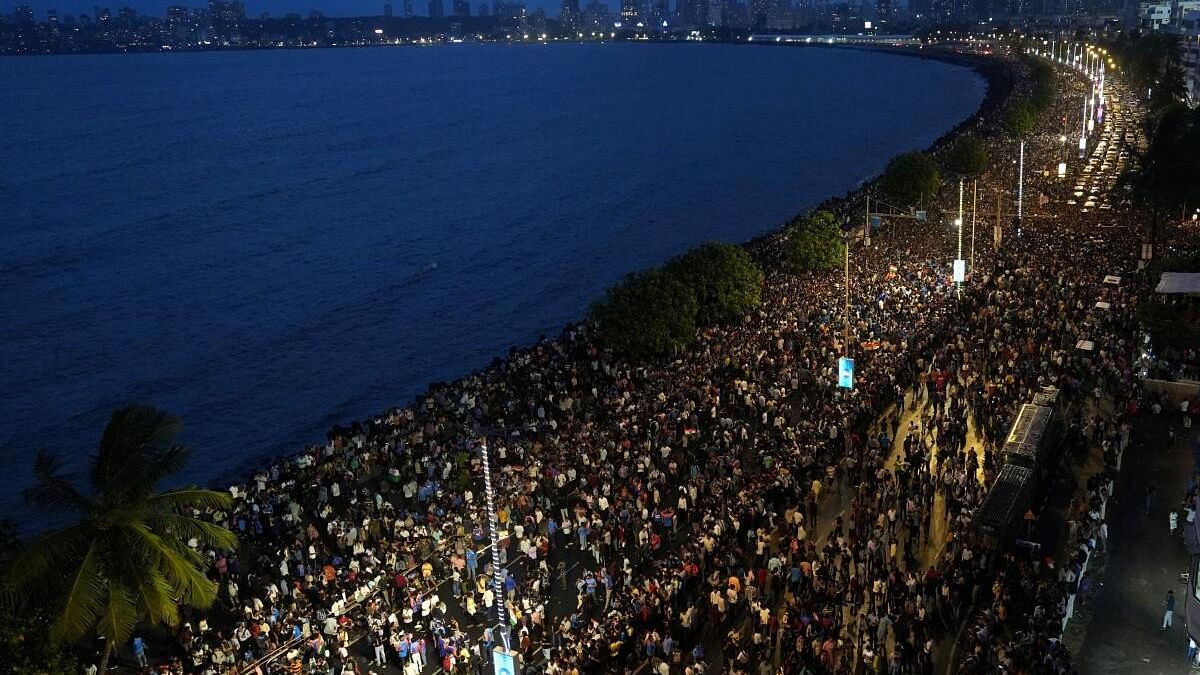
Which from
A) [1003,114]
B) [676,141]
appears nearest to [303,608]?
[1003,114]

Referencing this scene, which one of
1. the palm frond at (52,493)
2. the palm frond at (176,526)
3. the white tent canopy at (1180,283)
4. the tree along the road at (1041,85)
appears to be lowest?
the palm frond at (176,526)

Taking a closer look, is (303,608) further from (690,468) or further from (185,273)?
(185,273)

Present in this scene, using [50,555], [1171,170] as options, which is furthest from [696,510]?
[1171,170]

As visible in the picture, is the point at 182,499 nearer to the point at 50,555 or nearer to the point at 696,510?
the point at 50,555

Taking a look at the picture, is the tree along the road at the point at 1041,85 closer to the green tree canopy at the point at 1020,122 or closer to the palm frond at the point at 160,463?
the green tree canopy at the point at 1020,122

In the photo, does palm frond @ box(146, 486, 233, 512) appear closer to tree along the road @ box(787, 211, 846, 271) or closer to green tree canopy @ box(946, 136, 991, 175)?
tree along the road @ box(787, 211, 846, 271)

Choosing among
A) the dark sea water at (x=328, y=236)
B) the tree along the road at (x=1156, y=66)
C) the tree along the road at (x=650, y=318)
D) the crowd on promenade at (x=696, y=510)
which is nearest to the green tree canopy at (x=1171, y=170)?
the crowd on promenade at (x=696, y=510)

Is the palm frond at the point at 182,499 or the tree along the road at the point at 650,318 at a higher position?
the palm frond at the point at 182,499
